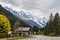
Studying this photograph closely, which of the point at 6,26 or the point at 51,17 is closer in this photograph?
the point at 6,26

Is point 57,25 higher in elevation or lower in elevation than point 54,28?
Answer: higher

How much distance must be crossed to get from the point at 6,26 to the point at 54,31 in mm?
30285

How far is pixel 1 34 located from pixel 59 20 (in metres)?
43.8

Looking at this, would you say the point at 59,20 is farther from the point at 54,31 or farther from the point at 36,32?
the point at 36,32

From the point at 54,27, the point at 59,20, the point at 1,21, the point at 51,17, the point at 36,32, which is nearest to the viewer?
the point at 1,21

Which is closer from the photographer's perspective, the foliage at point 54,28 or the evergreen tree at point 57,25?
the foliage at point 54,28

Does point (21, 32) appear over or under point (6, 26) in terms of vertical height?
under

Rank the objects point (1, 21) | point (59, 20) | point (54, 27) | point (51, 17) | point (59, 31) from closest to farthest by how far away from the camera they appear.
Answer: point (1, 21) → point (59, 31) → point (54, 27) → point (59, 20) → point (51, 17)

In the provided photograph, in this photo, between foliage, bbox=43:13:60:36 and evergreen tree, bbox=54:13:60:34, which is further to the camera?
evergreen tree, bbox=54:13:60:34

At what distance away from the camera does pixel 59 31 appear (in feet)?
253

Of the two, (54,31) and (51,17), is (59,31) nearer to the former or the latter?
(54,31)

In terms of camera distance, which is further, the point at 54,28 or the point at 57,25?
the point at 57,25

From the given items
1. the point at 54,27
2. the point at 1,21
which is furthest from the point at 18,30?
the point at 1,21

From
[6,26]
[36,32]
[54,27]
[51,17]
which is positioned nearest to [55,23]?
[54,27]
